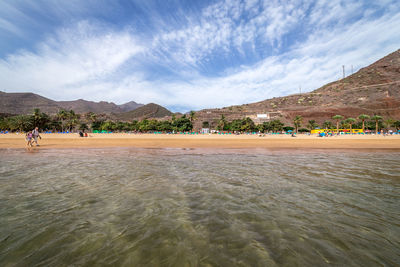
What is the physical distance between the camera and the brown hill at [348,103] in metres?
103

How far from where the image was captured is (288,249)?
301 cm

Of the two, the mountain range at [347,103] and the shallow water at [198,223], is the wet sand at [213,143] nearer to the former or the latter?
the shallow water at [198,223]

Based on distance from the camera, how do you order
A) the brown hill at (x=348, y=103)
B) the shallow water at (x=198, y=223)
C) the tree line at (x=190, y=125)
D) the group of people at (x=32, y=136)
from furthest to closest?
the brown hill at (x=348, y=103)
the tree line at (x=190, y=125)
the group of people at (x=32, y=136)
the shallow water at (x=198, y=223)

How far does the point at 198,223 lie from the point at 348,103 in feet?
483

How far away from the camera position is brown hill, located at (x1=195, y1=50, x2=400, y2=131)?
10294 cm

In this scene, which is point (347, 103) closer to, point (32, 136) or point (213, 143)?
point (213, 143)

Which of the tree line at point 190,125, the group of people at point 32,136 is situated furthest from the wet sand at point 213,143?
the tree line at point 190,125

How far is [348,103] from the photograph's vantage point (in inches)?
4513

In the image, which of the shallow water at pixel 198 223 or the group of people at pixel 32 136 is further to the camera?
the group of people at pixel 32 136

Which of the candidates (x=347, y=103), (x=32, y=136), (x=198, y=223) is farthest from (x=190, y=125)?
(x=347, y=103)

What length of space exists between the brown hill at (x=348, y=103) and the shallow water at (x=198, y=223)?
315 ft

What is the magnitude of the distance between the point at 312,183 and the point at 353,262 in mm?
4581

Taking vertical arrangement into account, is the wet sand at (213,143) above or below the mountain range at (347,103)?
below

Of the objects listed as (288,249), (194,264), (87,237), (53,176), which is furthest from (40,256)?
(53,176)
